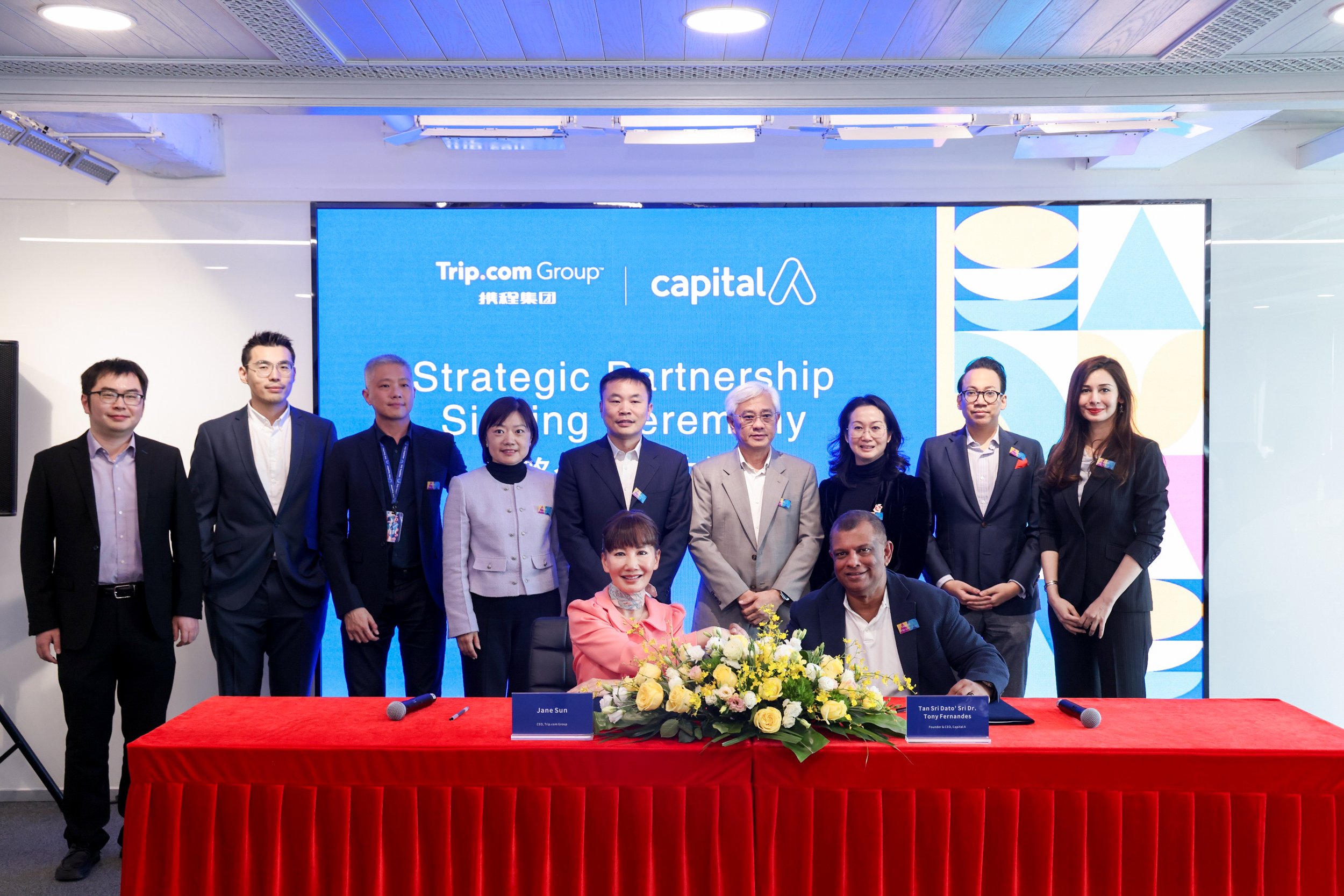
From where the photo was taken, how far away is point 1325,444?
4.29 metres

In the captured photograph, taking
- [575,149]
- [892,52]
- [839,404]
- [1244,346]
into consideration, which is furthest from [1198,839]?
[575,149]

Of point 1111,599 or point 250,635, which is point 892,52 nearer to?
point 1111,599

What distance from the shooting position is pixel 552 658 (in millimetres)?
2684

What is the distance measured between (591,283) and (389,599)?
64.1 inches

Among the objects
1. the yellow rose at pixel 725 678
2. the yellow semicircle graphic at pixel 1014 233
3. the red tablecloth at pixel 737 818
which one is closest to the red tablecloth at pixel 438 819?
Result: the red tablecloth at pixel 737 818

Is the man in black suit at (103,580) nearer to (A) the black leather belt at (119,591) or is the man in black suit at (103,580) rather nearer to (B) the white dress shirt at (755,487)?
(A) the black leather belt at (119,591)

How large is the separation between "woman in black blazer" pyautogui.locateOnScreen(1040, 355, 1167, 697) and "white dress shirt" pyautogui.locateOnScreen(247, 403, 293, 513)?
9.33ft

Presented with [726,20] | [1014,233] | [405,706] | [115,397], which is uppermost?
[726,20]

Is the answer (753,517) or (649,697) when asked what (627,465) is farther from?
(649,697)

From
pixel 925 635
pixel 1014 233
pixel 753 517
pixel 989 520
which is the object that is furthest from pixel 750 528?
pixel 1014 233

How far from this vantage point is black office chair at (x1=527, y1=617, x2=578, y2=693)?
266 cm

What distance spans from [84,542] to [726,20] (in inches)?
106

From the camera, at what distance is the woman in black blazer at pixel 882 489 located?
3461 millimetres

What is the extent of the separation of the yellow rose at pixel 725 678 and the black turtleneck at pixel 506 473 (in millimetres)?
1718
